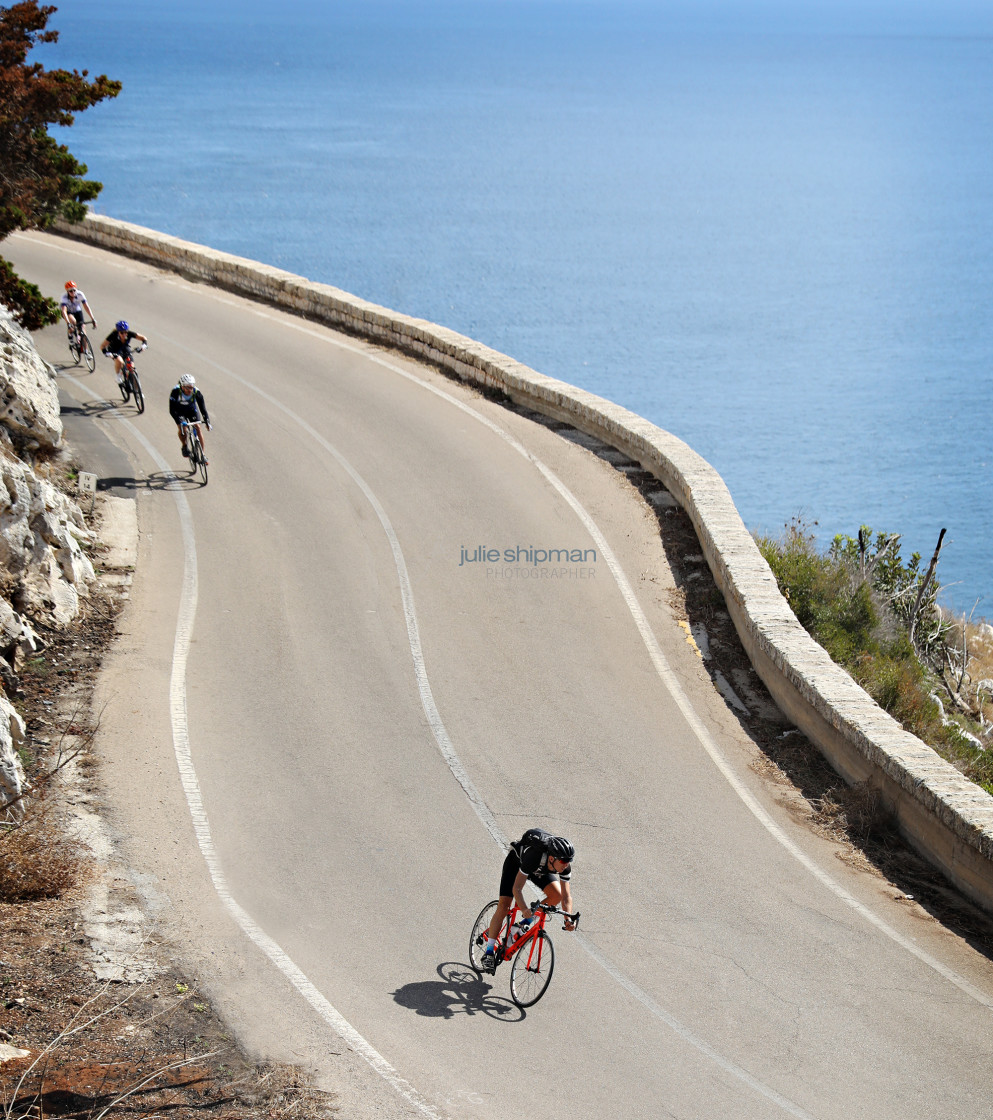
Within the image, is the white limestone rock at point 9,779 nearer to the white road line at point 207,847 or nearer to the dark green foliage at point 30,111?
the white road line at point 207,847

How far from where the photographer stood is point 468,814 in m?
12.2

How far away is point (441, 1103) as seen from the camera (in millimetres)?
8445

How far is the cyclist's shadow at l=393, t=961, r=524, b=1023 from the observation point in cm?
942

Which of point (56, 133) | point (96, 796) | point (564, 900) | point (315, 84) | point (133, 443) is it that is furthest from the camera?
point (315, 84)

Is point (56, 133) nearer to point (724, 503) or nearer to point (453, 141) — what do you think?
point (453, 141)

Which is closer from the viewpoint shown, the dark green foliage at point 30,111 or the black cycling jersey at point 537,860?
the black cycling jersey at point 537,860

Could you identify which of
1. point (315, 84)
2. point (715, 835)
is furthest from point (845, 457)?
point (315, 84)

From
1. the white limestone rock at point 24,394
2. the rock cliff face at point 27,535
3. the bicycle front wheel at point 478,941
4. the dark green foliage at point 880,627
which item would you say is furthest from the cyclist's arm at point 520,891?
the white limestone rock at point 24,394

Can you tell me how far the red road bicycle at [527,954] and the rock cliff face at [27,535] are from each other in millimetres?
4711

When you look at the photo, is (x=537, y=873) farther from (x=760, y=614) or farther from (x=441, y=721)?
(x=760, y=614)

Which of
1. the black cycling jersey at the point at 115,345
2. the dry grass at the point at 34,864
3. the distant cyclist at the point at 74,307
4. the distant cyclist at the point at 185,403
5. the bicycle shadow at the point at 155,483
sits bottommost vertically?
the dry grass at the point at 34,864

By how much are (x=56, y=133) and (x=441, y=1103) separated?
402 ft

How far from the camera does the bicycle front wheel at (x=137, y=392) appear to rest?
2269cm

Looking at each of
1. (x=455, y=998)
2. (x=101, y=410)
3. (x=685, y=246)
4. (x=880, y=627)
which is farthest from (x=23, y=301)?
(x=685, y=246)
